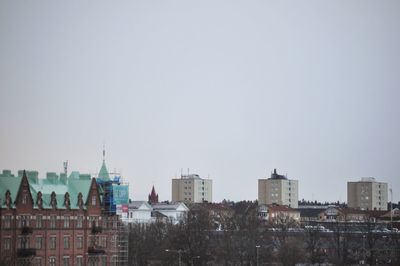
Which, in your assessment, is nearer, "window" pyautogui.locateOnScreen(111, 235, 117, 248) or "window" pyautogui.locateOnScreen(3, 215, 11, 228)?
"window" pyautogui.locateOnScreen(3, 215, 11, 228)

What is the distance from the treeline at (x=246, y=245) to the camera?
428 feet

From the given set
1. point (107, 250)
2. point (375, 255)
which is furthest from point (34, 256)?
point (375, 255)

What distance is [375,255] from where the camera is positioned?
14200 centimetres

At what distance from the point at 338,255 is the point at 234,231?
15.7 metres

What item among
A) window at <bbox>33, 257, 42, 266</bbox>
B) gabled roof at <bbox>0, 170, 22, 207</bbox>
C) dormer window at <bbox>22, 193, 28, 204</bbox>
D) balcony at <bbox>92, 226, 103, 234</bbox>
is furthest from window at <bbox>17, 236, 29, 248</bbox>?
balcony at <bbox>92, 226, 103, 234</bbox>

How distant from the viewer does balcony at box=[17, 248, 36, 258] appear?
311ft

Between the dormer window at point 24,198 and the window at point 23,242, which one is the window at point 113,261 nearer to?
the window at point 23,242

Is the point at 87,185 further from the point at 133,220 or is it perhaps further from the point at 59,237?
the point at 133,220

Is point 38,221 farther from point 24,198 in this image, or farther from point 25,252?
point 25,252

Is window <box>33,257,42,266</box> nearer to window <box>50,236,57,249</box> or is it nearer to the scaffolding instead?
window <box>50,236,57,249</box>

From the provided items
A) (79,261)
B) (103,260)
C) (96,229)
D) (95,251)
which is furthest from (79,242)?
(103,260)

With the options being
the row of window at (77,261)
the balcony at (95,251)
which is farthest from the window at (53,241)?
the balcony at (95,251)

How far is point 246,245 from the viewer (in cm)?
13400

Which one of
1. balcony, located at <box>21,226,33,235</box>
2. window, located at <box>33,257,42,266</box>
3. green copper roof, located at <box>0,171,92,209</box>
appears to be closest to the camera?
balcony, located at <box>21,226,33,235</box>
